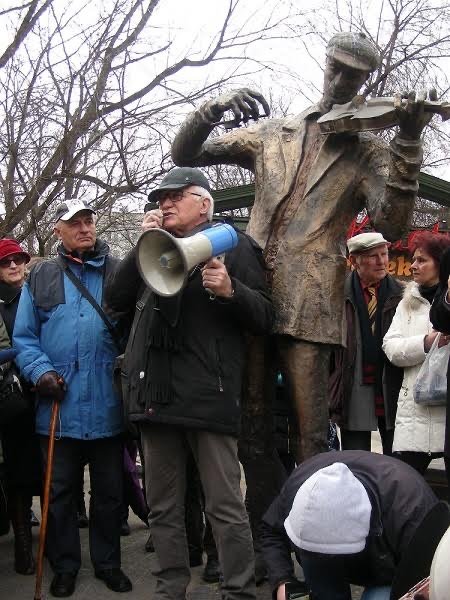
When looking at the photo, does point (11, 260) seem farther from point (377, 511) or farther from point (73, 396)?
point (377, 511)

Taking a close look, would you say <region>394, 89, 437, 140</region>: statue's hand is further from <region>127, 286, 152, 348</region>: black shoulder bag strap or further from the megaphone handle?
<region>127, 286, 152, 348</region>: black shoulder bag strap

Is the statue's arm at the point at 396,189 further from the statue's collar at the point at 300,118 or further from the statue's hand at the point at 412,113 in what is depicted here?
the statue's collar at the point at 300,118

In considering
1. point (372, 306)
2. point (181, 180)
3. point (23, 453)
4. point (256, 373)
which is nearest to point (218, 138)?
point (181, 180)

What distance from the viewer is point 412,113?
279cm

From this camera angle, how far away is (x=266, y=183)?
3.48 metres

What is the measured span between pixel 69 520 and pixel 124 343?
880mm

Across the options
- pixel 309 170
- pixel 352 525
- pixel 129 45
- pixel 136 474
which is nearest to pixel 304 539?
pixel 352 525

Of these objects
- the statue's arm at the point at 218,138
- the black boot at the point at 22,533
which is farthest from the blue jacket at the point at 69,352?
the statue's arm at the point at 218,138

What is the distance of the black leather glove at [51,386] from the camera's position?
362cm

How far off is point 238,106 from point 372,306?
1.52 m

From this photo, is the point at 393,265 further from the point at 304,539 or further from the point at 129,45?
the point at 304,539

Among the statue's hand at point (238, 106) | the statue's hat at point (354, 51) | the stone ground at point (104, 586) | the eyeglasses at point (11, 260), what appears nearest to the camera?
the statue's hat at point (354, 51)

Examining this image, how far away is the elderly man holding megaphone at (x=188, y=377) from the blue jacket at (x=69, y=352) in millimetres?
601

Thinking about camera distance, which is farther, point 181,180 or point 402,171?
point 181,180
